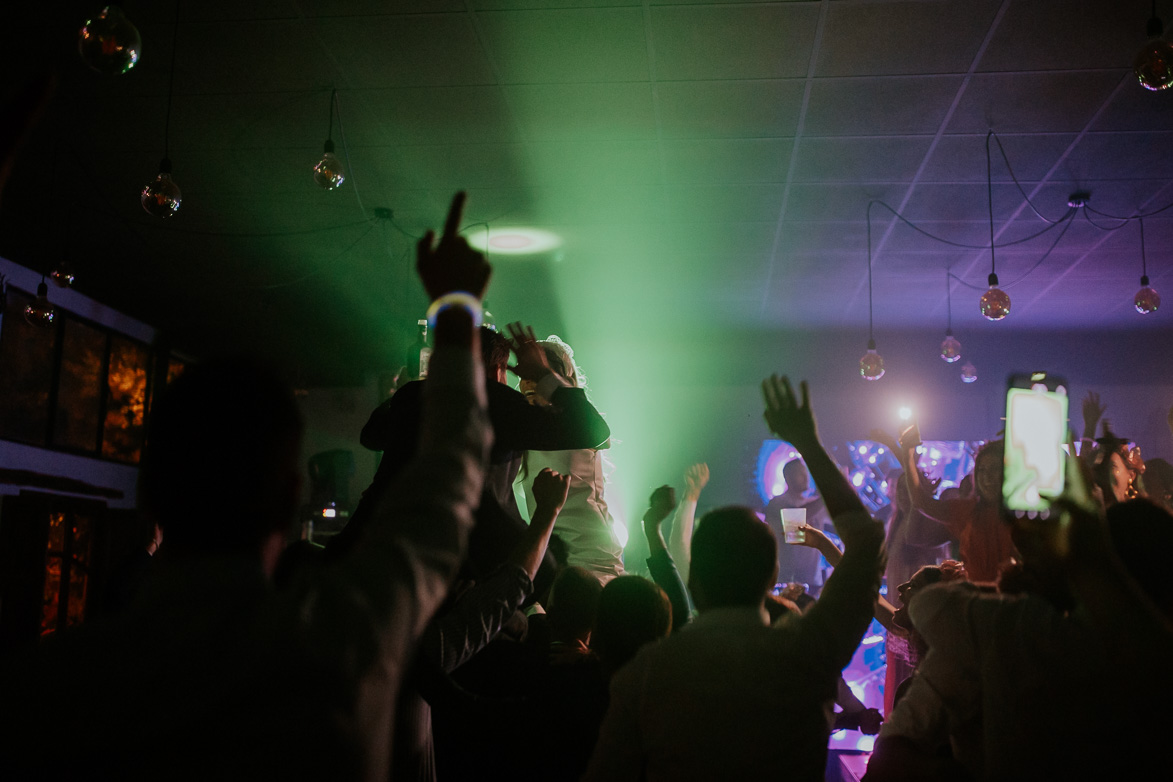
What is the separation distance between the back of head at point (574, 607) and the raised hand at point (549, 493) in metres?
0.33

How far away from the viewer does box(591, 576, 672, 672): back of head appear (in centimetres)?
170

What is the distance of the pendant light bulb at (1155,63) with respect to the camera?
9.52 feet

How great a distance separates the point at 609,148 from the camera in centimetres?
490

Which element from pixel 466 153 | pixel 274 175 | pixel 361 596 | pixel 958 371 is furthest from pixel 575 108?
pixel 958 371

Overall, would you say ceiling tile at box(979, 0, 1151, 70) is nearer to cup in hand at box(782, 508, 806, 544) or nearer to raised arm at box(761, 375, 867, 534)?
cup in hand at box(782, 508, 806, 544)

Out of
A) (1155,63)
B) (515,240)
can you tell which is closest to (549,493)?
(1155,63)

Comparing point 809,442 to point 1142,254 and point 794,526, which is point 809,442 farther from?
point 1142,254

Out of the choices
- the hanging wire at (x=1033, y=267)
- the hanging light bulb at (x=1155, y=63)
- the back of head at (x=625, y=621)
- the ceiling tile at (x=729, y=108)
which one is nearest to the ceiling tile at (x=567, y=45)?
the ceiling tile at (x=729, y=108)

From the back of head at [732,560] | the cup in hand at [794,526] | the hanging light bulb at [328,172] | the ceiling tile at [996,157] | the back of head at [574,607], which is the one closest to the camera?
the back of head at [732,560]

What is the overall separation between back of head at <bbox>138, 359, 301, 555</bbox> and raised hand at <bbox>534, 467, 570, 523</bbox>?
84cm

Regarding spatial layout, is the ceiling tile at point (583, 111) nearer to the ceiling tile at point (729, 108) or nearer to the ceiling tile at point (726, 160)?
the ceiling tile at point (729, 108)

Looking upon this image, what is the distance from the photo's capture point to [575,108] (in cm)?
445

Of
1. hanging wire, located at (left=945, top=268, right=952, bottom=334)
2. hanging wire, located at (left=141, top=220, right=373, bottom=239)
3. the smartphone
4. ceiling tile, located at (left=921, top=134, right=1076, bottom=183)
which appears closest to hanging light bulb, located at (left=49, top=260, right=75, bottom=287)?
hanging wire, located at (left=141, top=220, right=373, bottom=239)

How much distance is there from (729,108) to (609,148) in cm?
81
